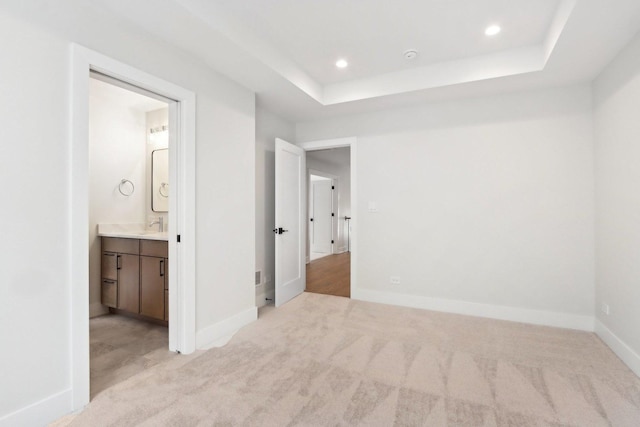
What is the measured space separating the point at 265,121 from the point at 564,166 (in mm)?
3287

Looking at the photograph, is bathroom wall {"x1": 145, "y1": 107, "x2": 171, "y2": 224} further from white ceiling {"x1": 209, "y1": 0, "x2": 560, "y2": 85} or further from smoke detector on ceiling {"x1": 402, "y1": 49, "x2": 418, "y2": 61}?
smoke detector on ceiling {"x1": 402, "y1": 49, "x2": 418, "y2": 61}

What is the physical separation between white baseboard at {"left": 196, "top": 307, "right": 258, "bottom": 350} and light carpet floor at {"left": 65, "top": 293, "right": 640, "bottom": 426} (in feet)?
0.34

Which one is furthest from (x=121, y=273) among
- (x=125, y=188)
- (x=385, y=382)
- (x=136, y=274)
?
(x=385, y=382)

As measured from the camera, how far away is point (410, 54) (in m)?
2.85

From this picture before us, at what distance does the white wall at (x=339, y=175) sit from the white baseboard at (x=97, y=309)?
14.5ft

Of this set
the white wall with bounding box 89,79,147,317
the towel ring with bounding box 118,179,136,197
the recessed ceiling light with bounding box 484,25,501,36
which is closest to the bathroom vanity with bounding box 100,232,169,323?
the white wall with bounding box 89,79,147,317

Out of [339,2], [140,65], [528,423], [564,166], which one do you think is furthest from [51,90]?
[564,166]

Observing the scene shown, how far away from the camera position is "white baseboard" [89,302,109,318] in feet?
10.7

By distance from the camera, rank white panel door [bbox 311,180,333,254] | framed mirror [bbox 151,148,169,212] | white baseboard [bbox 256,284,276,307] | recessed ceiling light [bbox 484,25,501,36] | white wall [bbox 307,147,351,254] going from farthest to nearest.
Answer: white panel door [bbox 311,180,333,254] → white wall [bbox 307,147,351,254] → framed mirror [bbox 151,148,169,212] → white baseboard [bbox 256,284,276,307] → recessed ceiling light [bbox 484,25,501,36]

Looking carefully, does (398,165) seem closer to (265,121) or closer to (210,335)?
(265,121)

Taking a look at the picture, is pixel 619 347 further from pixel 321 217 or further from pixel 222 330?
pixel 321 217

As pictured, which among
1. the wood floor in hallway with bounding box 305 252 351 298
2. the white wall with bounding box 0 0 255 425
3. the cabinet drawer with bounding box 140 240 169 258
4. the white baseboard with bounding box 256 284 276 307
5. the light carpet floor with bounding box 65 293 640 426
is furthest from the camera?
the wood floor in hallway with bounding box 305 252 351 298

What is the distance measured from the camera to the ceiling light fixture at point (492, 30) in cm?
243

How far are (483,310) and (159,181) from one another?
4.10 metres
